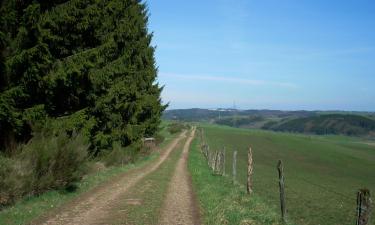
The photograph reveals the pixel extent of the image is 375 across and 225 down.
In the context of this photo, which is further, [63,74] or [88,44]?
[88,44]

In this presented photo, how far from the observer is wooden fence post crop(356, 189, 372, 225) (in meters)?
10.2

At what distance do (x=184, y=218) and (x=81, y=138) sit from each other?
5398 millimetres

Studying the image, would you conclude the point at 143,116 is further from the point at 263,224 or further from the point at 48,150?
the point at 263,224

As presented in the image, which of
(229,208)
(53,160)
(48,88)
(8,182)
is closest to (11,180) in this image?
(8,182)

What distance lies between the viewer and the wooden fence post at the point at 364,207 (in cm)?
1021

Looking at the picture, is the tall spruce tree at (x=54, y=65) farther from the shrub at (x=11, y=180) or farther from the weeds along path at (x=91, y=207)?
the weeds along path at (x=91, y=207)

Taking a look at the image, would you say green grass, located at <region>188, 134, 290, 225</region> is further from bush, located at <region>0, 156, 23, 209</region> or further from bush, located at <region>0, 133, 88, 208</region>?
bush, located at <region>0, 156, 23, 209</region>

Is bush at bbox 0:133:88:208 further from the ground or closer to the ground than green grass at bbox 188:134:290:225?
further from the ground

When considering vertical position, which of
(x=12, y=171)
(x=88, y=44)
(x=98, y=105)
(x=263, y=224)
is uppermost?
(x=88, y=44)

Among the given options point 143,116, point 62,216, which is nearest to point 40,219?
point 62,216

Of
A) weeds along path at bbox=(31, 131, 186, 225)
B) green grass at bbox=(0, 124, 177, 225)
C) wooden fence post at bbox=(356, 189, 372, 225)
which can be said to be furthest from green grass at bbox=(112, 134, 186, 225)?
wooden fence post at bbox=(356, 189, 372, 225)

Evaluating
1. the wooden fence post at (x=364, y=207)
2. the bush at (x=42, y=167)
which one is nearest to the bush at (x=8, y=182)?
the bush at (x=42, y=167)

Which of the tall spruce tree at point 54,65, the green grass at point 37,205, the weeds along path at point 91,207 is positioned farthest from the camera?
the tall spruce tree at point 54,65

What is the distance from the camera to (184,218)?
13.8 meters
